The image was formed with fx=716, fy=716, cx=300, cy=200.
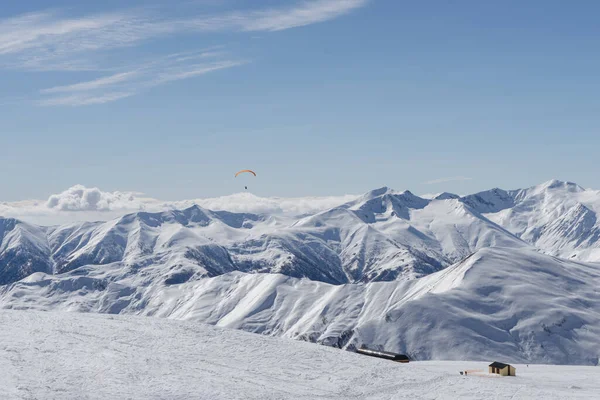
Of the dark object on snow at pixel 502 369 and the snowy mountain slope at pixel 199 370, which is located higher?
the snowy mountain slope at pixel 199 370

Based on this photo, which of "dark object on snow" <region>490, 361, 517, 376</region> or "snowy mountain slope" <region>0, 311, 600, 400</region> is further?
"dark object on snow" <region>490, 361, 517, 376</region>

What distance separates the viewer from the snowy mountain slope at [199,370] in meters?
73.2

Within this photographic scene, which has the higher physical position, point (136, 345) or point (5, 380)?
point (5, 380)

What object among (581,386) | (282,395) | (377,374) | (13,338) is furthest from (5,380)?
(581,386)

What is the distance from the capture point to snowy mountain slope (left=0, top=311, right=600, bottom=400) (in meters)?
73.2

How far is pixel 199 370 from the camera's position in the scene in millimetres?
82812

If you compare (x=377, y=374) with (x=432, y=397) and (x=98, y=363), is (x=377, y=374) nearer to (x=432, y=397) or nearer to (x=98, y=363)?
(x=432, y=397)

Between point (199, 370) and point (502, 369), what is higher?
point (199, 370)

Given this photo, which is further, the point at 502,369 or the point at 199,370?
the point at 502,369

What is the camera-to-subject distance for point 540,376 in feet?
325

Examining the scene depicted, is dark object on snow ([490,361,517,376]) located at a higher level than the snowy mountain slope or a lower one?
lower

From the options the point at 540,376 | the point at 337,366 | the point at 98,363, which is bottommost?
the point at 540,376

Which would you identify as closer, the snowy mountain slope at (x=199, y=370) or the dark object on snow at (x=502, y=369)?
the snowy mountain slope at (x=199, y=370)

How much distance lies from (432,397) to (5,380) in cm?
4383
